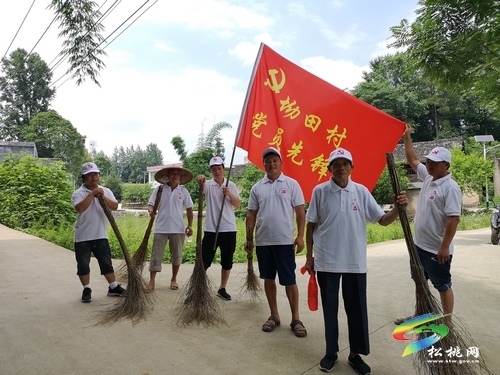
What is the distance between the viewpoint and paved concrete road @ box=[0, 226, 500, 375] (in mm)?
2570

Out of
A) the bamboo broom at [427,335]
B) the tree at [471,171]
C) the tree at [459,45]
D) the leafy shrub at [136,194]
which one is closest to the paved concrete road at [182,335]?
the bamboo broom at [427,335]

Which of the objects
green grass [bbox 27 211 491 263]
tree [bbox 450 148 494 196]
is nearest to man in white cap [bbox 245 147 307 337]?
green grass [bbox 27 211 491 263]

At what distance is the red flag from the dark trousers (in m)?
1.21

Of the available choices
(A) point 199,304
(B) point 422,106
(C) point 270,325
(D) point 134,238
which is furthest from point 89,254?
(B) point 422,106

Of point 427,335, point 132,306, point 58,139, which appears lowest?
point 132,306

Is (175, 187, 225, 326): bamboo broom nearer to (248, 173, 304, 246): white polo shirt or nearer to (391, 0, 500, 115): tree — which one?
(248, 173, 304, 246): white polo shirt

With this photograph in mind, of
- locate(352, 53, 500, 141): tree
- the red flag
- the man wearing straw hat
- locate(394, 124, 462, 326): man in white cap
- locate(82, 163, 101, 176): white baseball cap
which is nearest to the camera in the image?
locate(394, 124, 462, 326): man in white cap

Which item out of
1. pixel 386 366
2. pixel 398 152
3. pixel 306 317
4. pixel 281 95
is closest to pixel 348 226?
pixel 386 366

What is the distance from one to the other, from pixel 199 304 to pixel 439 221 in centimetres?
225

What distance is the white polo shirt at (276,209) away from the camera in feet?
10.6

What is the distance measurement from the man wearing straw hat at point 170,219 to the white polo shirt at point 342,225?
225cm

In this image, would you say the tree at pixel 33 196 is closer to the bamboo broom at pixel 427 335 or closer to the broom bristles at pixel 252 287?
the broom bristles at pixel 252 287

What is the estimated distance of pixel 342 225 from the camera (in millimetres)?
2549

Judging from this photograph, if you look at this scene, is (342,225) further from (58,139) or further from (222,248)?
(58,139)
